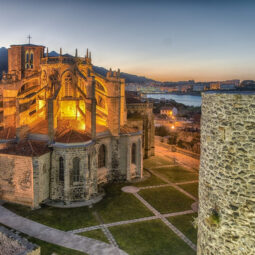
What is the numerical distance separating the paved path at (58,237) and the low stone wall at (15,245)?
8.27 feet

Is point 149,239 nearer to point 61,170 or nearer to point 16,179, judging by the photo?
point 61,170

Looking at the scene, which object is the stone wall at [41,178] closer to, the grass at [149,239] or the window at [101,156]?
the window at [101,156]

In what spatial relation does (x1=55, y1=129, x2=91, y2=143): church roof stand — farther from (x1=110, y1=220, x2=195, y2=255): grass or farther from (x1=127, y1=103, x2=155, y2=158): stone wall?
(x1=127, y1=103, x2=155, y2=158): stone wall

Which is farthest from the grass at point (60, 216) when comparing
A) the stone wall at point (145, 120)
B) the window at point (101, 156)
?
the stone wall at point (145, 120)

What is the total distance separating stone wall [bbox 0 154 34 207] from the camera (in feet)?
Result: 64.4

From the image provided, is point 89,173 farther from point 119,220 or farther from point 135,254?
point 135,254

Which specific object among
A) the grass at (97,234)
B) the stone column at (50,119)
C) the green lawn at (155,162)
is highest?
the stone column at (50,119)

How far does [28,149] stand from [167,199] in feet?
37.4

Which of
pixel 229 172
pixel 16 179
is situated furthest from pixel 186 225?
pixel 16 179

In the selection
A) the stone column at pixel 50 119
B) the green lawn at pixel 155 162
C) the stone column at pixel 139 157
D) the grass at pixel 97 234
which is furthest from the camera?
the green lawn at pixel 155 162

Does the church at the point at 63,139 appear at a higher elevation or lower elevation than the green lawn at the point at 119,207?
higher

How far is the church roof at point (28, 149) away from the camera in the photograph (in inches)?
774

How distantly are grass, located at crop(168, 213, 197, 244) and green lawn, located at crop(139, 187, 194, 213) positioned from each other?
1032 mm

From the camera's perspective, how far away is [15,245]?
12758 millimetres
